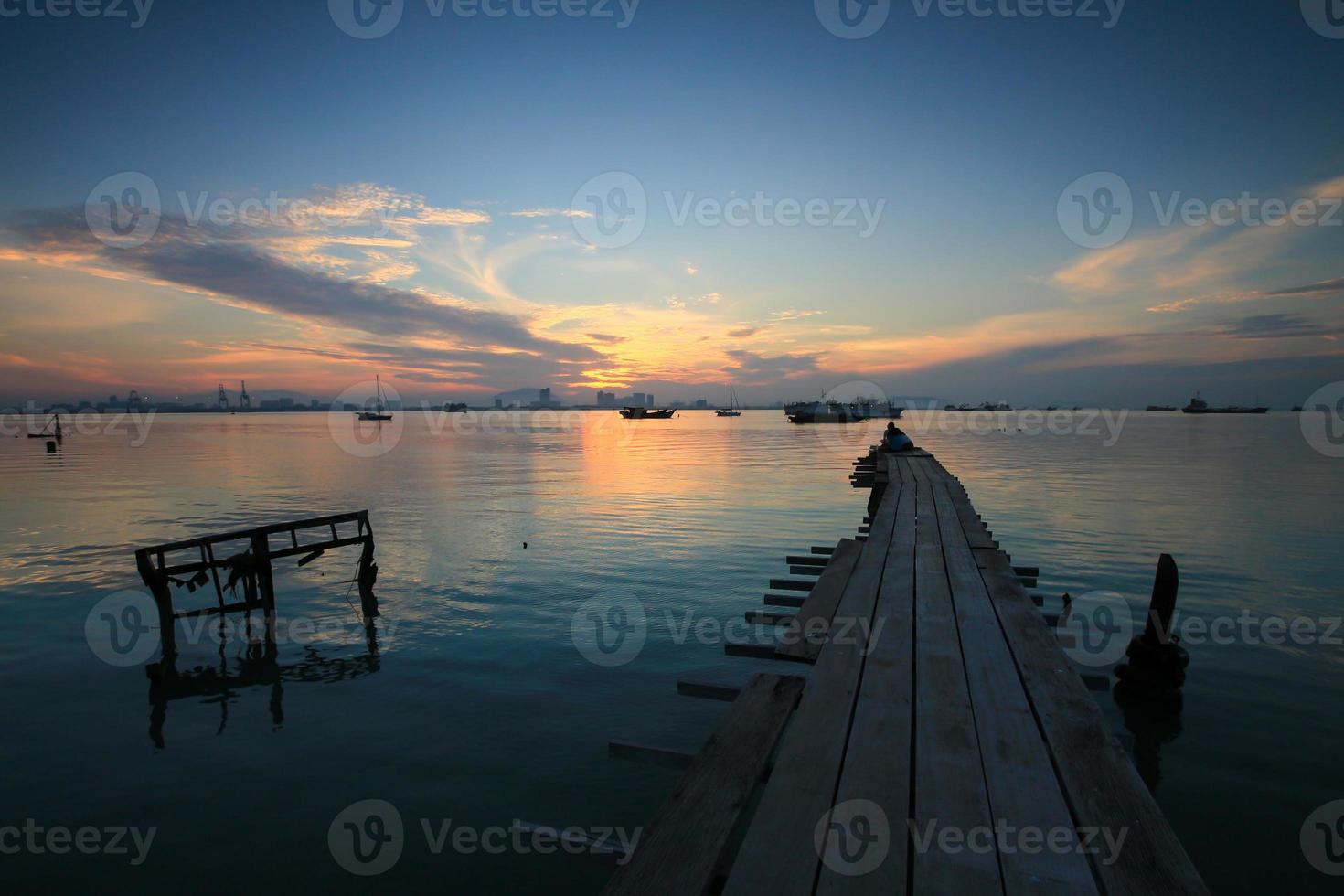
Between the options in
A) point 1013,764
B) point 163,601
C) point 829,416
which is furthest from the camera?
point 829,416

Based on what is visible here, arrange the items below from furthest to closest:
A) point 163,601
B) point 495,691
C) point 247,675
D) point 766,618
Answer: point 163,601 < point 247,675 < point 495,691 < point 766,618

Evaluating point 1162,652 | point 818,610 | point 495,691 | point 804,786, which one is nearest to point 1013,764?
point 804,786

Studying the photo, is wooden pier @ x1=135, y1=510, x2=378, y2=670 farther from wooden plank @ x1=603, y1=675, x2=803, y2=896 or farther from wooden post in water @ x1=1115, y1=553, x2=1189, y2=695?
wooden post in water @ x1=1115, y1=553, x2=1189, y2=695

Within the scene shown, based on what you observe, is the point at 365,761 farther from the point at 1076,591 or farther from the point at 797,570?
the point at 1076,591

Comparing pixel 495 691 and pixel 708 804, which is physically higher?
pixel 708 804

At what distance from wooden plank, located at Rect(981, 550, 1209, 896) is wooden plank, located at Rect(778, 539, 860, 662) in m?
1.95

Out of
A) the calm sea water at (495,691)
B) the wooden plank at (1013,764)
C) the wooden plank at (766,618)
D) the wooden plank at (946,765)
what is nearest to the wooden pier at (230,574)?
the calm sea water at (495,691)

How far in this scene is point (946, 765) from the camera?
4352 millimetres

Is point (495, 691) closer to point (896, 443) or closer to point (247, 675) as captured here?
point (247, 675)

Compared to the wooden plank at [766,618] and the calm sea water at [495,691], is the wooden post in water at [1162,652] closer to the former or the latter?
the calm sea water at [495,691]

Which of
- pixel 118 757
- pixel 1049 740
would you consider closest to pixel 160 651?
pixel 118 757

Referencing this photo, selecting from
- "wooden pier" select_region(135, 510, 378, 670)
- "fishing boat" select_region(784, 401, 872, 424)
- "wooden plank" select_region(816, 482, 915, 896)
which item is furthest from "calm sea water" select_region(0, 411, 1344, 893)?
"fishing boat" select_region(784, 401, 872, 424)

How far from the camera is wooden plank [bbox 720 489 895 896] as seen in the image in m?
3.38

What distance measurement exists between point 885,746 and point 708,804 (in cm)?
144
